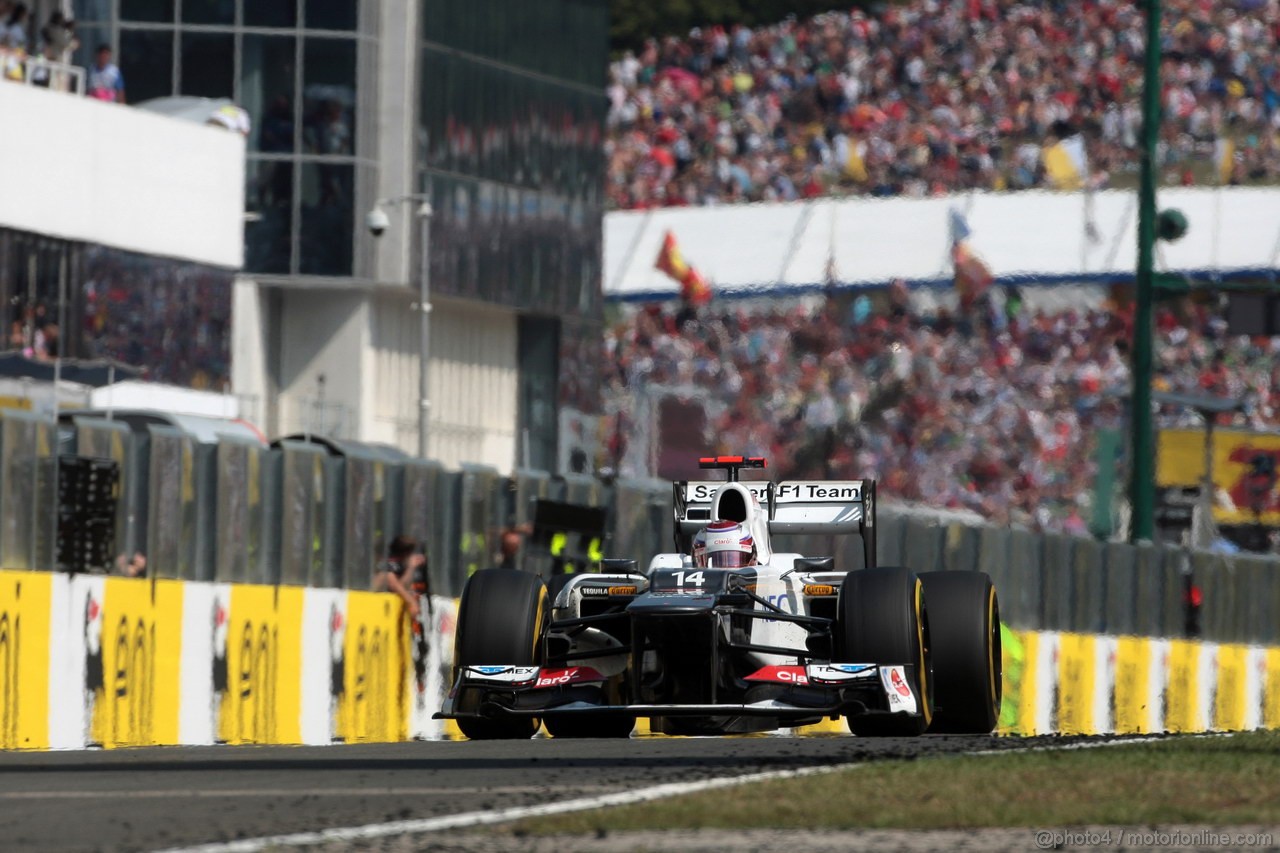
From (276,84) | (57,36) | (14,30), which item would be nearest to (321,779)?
(14,30)

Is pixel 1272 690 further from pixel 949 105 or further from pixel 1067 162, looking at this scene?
pixel 949 105

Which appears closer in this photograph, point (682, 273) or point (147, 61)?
point (147, 61)

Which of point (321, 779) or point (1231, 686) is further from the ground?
point (321, 779)

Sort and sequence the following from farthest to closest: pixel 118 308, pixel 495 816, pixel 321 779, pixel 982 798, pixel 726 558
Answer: pixel 118 308
pixel 726 558
pixel 321 779
pixel 982 798
pixel 495 816

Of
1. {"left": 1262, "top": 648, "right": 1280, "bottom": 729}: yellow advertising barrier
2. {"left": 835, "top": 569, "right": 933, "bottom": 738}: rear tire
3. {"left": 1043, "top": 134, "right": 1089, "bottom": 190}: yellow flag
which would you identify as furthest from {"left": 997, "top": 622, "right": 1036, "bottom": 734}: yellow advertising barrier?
{"left": 1043, "top": 134, "right": 1089, "bottom": 190}: yellow flag

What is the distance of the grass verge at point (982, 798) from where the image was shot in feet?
27.3

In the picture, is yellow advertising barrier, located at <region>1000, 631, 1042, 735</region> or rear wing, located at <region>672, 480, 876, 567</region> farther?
yellow advertising barrier, located at <region>1000, 631, 1042, 735</region>

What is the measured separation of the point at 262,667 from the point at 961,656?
482 centimetres

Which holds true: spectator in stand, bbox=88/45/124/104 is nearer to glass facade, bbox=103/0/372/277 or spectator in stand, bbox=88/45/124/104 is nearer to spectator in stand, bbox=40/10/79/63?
spectator in stand, bbox=40/10/79/63

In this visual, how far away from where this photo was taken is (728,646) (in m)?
13.1

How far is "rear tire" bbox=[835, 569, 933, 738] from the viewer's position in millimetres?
13195

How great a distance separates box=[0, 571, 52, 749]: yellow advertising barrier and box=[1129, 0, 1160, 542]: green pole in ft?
56.1

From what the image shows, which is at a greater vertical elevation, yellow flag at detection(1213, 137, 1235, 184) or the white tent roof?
yellow flag at detection(1213, 137, 1235, 184)

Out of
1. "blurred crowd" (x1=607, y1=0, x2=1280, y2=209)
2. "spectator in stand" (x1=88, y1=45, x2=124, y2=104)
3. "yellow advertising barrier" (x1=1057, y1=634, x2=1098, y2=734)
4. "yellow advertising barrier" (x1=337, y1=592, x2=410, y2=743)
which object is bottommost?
"yellow advertising barrier" (x1=1057, y1=634, x2=1098, y2=734)
